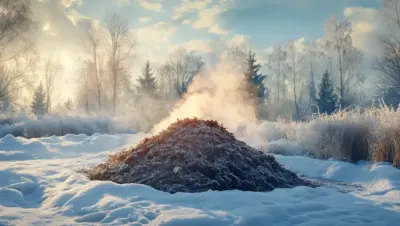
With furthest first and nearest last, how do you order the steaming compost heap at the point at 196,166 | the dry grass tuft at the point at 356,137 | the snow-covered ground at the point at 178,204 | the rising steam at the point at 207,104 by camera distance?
the rising steam at the point at 207,104, the dry grass tuft at the point at 356,137, the steaming compost heap at the point at 196,166, the snow-covered ground at the point at 178,204

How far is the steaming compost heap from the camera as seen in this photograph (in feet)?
16.7

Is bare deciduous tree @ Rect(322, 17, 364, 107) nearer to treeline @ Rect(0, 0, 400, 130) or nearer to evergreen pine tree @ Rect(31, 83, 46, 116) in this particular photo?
treeline @ Rect(0, 0, 400, 130)

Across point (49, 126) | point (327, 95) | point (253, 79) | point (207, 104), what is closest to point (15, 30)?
point (49, 126)

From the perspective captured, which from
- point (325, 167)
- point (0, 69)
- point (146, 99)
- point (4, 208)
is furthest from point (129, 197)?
point (146, 99)

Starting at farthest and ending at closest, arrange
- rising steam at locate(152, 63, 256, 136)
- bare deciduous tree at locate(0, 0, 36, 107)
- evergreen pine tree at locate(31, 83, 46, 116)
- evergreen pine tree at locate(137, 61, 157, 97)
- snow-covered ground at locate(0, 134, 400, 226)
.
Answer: evergreen pine tree at locate(31, 83, 46, 116) < evergreen pine tree at locate(137, 61, 157, 97) < bare deciduous tree at locate(0, 0, 36, 107) < rising steam at locate(152, 63, 256, 136) < snow-covered ground at locate(0, 134, 400, 226)

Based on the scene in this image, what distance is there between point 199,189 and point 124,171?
1615mm

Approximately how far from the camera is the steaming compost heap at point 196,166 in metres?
5.10

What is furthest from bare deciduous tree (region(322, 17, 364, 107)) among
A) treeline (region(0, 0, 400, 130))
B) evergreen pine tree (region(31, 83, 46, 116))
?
evergreen pine tree (region(31, 83, 46, 116))

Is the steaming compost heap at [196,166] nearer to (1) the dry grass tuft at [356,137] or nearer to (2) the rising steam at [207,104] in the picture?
(1) the dry grass tuft at [356,137]

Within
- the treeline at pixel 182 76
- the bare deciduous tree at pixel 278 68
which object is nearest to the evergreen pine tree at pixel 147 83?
the treeline at pixel 182 76

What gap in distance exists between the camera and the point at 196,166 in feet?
17.7

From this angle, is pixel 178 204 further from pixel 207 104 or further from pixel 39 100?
pixel 39 100

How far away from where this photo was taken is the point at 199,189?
4.86m

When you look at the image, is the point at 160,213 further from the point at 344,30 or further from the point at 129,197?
the point at 344,30
